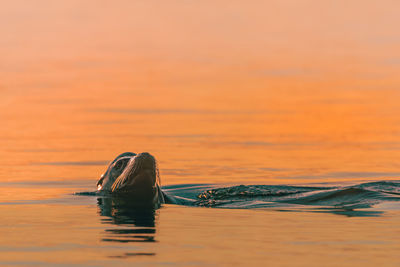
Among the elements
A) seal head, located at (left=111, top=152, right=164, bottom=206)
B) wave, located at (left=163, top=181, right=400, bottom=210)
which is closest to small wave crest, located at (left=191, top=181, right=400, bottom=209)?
wave, located at (left=163, top=181, right=400, bottom=210)

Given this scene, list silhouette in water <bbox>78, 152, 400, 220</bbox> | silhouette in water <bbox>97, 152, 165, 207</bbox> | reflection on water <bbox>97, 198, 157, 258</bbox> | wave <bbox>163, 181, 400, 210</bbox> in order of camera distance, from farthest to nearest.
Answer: silhouette in water <bbox>97, 152, 165, 207</bbox>, wave <bbox>163, 181, 400, 210</bbox>, silhouette in water <bbox>78, 152, 400, 220</bbox>, reflection on water <bbox>97, 198, 157, 258</bbox>

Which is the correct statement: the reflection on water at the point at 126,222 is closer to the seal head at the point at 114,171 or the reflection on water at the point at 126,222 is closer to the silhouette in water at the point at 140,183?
the silhouette in water at the point at 140,183

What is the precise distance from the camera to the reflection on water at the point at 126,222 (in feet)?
19.9

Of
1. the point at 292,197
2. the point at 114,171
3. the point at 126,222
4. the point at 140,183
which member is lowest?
the point at 126,222

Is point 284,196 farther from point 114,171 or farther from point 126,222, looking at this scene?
point 126,222

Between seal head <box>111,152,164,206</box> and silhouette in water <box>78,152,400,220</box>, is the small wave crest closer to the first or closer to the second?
silhouette in water <box>78,152,400,220</box>

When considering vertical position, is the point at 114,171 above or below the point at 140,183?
above

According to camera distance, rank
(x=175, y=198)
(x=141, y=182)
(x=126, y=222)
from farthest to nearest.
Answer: (x=175, y=198), (x=141, y=182), (x=126, y=222)

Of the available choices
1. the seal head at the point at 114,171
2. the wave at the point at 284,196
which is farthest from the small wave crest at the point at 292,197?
the seal head at the point at 114,171

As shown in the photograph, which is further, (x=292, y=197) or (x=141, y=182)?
(x=292, y=197)

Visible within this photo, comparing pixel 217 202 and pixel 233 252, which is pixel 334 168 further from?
pixel 233 252

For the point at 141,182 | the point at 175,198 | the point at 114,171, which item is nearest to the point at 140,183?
the point at 141,182

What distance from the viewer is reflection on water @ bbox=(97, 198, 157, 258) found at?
6059mm

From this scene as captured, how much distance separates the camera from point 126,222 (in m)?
7.52
